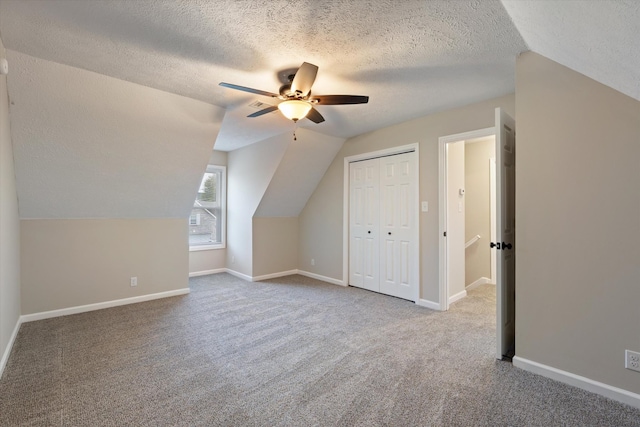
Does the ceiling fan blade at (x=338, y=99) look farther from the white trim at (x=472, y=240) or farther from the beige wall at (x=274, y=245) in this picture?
the white trim at (x=472, y=240)

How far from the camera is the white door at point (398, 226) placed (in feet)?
12.6

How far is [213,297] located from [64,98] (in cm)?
278

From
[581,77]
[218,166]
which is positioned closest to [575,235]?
[581,77]

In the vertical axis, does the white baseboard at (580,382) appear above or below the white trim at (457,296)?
below

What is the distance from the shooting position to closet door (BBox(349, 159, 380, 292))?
4324mm

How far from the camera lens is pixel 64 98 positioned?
2525 mm

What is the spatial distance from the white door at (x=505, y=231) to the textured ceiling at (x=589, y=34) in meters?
0.62

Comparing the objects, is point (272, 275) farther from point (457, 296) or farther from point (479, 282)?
point (479, 282)

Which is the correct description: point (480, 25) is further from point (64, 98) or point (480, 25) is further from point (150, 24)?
point (64, 98)

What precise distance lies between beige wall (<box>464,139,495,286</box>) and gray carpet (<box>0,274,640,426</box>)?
1.33 metres

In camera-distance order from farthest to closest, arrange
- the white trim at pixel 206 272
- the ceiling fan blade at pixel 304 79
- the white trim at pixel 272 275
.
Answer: the white trim at pixel 206 272 → the white trim at pixel 272 275 → the ceiling fan blade at pixel 304 79

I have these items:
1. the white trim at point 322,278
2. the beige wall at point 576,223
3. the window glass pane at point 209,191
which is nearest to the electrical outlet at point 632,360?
the beige wall at point 576,223

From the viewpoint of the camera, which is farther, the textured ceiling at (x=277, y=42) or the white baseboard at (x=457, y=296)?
the white baseboard at (x=457, y=296)

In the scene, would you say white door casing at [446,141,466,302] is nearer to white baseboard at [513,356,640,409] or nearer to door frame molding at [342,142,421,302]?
door frame molding at [342,142,421,302]
